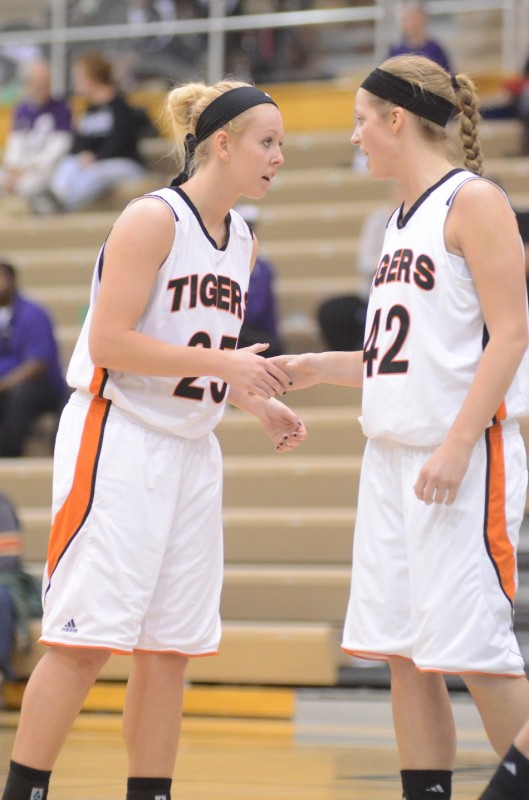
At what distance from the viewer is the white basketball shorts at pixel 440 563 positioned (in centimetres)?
289

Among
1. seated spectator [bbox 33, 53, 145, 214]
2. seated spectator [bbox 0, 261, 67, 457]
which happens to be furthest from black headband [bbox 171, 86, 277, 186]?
seated spectator [bbox 33, 53, 145, 214]

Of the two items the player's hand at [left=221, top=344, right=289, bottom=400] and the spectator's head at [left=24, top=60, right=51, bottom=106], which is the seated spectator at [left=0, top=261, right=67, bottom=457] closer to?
the spectator's head at [left=24, top=60, right=51, bottom=106]

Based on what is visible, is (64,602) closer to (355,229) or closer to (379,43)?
(355,229)

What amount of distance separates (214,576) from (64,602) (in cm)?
40

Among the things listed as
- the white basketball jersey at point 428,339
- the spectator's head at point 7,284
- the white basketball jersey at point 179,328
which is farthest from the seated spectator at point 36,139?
the white basketball jersey at point 428,339

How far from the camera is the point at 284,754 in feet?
15.5

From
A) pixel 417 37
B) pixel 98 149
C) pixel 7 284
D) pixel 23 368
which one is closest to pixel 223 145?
pixel 23 368

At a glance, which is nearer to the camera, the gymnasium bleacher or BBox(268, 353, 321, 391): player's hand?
BBox(268, 353, 321, 391): player's hand

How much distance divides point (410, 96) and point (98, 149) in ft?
22.7

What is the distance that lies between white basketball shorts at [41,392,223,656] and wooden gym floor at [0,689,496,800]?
775mm

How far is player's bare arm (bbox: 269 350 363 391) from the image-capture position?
342 cm

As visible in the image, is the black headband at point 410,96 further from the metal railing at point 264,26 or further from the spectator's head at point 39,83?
the spectator's head at point 39,83

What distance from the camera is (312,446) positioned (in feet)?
23.4

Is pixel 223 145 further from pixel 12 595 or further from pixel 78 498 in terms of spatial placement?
pixel 12 595
